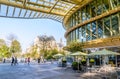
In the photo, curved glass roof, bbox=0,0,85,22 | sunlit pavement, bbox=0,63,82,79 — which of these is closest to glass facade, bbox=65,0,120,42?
curved glass roof, bbox=0,0,85,22

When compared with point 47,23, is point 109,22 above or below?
below

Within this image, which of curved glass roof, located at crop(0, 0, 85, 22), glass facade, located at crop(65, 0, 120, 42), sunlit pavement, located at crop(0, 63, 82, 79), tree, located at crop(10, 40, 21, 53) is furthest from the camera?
tree, located at crop(10, 40, 21, 53)

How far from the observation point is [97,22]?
2355cm

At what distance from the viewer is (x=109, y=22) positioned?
21.5 metres

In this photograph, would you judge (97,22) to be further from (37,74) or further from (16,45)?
(16,45)

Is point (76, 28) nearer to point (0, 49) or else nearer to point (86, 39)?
point (86, 39)

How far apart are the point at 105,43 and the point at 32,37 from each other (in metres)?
78.4

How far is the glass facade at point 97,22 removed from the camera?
2067cm

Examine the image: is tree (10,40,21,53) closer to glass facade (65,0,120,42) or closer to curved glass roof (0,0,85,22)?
curved glass roof (0,0,85,22)

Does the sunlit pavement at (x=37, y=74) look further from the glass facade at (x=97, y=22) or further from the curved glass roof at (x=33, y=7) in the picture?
the curved glass roof at (x=33, y=7)

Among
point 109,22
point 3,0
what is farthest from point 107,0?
point 3,0

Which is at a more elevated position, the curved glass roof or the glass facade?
the curved glass roof

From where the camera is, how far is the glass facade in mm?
20669

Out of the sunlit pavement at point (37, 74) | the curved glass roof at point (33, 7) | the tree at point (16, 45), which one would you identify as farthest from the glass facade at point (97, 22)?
the tree at point (16, 45)
